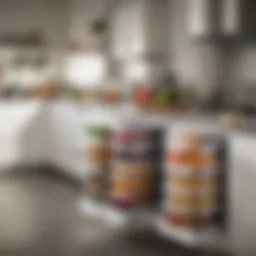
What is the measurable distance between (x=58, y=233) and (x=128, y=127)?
0.77 m

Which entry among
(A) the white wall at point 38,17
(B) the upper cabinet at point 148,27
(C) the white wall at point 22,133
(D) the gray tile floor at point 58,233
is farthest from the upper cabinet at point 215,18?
(A) the white wall at point 38,17

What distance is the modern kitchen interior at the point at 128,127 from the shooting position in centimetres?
306

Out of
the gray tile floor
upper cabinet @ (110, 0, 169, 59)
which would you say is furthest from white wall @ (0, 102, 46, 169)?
upper cabinet @ (110, 0, 169, 59)

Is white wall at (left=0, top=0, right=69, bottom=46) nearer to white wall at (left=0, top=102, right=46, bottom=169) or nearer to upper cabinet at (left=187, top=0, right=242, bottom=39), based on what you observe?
white wall at (left=0, top=102, right=46, bottom=169)

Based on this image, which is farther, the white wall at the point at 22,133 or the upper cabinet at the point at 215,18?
the white wall at the point at 22,133

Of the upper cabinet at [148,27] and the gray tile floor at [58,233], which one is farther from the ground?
the upper cabinet at [148,27]

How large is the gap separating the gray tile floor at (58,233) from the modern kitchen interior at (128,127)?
0.04ft

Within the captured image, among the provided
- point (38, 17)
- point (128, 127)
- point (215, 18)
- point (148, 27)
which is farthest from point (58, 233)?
point (38, 17)

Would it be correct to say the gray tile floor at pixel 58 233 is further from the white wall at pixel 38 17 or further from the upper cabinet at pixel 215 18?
the white wall at pixel 38 17

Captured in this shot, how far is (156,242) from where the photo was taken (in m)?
3.24

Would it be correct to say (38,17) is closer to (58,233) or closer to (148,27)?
(148,27)

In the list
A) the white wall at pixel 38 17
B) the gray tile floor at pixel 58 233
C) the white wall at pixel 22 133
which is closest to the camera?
the gray tile floor at pixel 58 233

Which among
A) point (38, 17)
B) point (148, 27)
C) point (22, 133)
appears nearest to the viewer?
point (148, 27)

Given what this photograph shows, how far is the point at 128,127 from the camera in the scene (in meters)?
3.66
